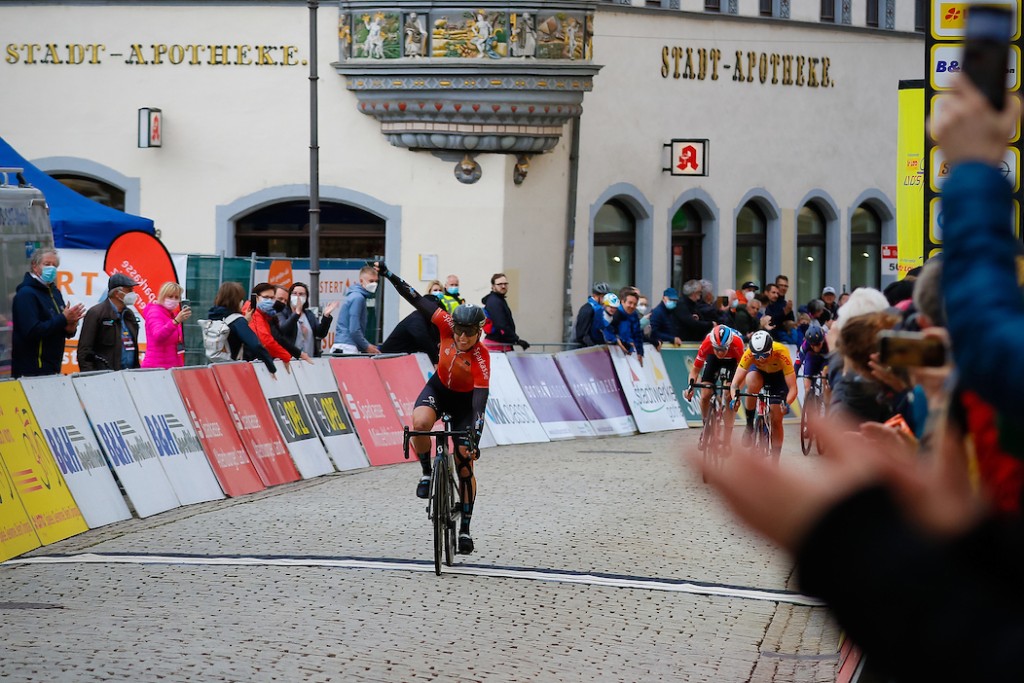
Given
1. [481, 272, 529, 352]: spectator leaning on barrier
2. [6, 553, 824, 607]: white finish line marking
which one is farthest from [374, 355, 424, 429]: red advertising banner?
[6, 553, 824, 607]: white finish line marking

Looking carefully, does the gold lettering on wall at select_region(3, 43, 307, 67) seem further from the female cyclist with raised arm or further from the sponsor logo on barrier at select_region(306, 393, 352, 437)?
the female cyclist with raised arm

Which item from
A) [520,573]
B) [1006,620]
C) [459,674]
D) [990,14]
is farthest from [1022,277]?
[520,573]

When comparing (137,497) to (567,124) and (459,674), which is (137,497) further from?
(567,124)

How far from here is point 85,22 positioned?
91.6ft

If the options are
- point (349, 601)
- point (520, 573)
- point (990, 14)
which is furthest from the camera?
point (520, 573)

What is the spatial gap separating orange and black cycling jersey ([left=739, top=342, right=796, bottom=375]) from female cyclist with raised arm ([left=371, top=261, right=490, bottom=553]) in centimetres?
514

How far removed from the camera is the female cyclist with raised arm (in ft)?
40.3

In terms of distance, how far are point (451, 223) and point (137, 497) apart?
14.2 meters

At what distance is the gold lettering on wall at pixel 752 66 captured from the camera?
3127 cm

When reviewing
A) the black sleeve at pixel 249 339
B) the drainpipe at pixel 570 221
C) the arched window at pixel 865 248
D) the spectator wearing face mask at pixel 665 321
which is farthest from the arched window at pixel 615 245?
the black sleeve at pixel 249 339

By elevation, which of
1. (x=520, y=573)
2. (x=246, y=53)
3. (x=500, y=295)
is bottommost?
(x=520, y=573)

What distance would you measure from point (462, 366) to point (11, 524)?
10.7 feet

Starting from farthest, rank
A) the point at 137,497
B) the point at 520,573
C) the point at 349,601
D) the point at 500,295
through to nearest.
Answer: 1. the point at 500,295
2. the point at 137,497
3. the point at 520,573
4. the point at 349,601

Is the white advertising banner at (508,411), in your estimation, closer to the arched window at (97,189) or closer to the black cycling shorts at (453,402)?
the black cycling shorts at (453,402)
